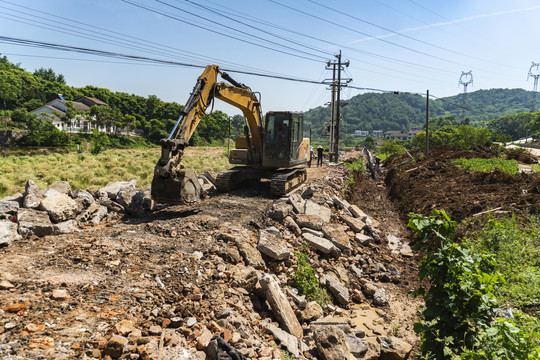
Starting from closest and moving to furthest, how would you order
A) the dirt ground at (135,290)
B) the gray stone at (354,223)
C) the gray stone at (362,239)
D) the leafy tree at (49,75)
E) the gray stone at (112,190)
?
1. the dirt ground at (135,290)
2. the gray stone at (112,190)
3. the gray stone at (362,239)
4. the gray stone at (354,223)
5. the leafy tree at (49,75)

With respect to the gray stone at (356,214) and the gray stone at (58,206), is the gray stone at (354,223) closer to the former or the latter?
the gray stone at (356,214)

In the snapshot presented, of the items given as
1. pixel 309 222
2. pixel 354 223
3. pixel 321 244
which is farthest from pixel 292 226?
pixel 354 223

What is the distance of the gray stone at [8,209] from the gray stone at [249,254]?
4656 mm

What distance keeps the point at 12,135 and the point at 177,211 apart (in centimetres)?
4235

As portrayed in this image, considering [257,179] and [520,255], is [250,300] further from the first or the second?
[257,179]

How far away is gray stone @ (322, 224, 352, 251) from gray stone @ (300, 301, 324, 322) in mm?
2872

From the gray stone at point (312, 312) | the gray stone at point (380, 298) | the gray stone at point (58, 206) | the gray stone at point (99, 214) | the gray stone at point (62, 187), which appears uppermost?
the gray stone at point (62, 187)

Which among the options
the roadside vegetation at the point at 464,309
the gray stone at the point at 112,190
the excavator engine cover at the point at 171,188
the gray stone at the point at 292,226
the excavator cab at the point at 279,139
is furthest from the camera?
the excavator cab at the point at 279,139

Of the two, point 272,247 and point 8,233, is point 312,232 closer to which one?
point 272,247

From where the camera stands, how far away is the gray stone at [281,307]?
5.45m

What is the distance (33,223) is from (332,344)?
610 centimetres

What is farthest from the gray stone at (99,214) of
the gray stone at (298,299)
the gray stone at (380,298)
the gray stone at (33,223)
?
the gray stone at (380,298)

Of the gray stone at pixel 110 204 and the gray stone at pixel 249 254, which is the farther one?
the gray stone at pixel 110 204

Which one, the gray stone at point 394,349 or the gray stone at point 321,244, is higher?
the gray stone at point 321,244
